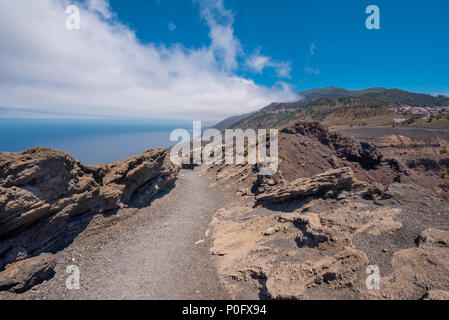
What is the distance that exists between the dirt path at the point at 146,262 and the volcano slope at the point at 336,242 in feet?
2.69

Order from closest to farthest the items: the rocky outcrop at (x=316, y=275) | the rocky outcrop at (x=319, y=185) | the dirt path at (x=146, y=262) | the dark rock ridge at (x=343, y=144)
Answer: the rocky outcrop at (x=316, y=275) < the dirt path at (x=146, y=262) < the rocky outcrop at (x=319, y=185) < the dark rock ridge at (x=343, y=144)

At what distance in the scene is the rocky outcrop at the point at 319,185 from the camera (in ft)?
34.9

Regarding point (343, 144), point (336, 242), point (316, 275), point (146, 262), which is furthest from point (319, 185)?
point (343, 144)

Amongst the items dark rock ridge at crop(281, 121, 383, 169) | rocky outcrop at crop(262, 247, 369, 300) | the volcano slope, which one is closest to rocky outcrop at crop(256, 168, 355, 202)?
the volcano slope

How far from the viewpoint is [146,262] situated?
841cm

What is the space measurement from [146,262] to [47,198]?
17.1ft

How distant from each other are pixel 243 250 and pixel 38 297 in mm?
7527

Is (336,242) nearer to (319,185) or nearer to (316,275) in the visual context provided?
(316,275)

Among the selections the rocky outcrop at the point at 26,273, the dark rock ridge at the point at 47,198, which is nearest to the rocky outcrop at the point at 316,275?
the rocky outcrop at the point at 26,273

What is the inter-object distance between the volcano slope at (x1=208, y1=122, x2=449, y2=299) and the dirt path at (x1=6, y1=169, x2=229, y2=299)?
0.82 meters

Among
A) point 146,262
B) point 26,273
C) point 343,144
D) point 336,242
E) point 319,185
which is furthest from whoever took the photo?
point 343,144

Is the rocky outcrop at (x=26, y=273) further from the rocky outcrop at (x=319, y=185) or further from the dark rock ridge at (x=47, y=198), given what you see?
the rocky outcrop at (x=319, y=185)
